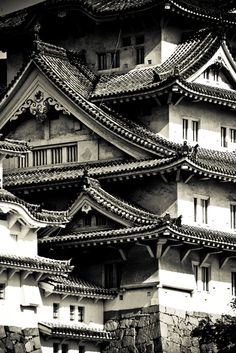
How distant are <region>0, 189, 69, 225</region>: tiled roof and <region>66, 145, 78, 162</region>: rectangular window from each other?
498 centimetres

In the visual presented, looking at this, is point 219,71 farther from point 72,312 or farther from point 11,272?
point 11,272

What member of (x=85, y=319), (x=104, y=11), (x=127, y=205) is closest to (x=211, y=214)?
(x=127, y=205)

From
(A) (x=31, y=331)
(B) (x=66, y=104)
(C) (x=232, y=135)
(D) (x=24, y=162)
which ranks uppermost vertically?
(B) (x=66, y=104)

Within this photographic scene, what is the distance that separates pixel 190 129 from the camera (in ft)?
118

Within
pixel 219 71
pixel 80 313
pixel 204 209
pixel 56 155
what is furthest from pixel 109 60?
pixel 80 313

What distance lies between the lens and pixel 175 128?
3528cm

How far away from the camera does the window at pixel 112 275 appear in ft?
108

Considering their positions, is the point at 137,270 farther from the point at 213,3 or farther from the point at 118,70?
the point at 213,3

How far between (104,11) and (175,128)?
5456 millimetres

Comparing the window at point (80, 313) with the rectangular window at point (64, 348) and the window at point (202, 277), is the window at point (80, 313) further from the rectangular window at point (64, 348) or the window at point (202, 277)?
the window at point (202, 277)

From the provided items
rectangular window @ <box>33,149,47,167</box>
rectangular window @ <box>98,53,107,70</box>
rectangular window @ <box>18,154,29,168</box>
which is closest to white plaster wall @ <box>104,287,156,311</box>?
rectangular window @ <box>33,149,47,167</box>

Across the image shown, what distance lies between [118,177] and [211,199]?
12.1ft

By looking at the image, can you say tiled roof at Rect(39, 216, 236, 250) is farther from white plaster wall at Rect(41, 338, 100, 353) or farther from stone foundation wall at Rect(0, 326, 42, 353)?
stone foundation wall at Rect(0, 326, 42, 353)

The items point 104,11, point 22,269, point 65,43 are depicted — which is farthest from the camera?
point 65,43
